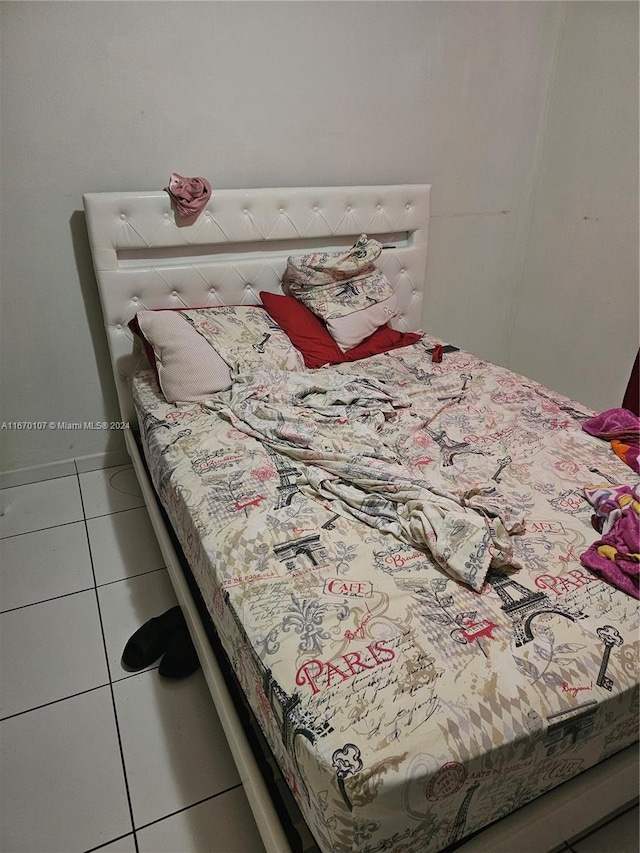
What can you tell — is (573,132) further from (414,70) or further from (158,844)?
(158,844)

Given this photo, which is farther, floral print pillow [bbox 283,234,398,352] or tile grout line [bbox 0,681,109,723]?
floral print pillow [bbox 283,234,398,352]

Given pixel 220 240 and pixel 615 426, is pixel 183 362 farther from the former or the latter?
pixel 615 426

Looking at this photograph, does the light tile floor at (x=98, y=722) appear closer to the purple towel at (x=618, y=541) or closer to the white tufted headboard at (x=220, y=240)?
the white tufted headboard at (x=220, y=240)

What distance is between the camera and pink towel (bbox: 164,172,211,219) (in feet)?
7.41

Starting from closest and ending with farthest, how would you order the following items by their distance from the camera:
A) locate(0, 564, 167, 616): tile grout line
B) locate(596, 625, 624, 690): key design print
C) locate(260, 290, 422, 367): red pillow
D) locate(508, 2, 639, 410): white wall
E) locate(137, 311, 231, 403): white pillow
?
locate(596, 625, 624, 690): key design print, locate(0, 564, 167, 616): tile grout line, locate(137, 311, 231, 403): white pillow, locate(260, 290, 422, 367): red pillow, locate(508, 2, 639, 410): white wall

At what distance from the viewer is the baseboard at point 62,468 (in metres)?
2.53

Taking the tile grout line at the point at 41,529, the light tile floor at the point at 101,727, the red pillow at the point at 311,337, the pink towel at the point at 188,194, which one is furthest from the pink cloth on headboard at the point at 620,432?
the tile grout line at the point at 41,529

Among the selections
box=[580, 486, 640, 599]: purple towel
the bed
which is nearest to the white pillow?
the bed

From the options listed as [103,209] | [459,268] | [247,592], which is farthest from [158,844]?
[459,268]

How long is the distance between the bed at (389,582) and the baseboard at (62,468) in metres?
0.42

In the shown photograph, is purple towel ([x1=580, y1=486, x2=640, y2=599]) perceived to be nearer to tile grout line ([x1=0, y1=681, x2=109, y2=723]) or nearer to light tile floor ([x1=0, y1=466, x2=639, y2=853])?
light tile floor ([x1=0, y1=466, x2=639, y2=853])

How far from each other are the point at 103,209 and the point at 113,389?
2.73ft

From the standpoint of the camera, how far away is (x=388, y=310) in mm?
2666

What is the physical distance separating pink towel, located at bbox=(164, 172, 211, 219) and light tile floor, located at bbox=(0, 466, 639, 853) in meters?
1.37
